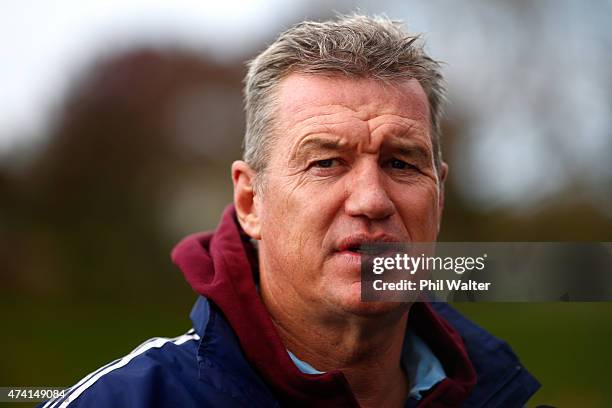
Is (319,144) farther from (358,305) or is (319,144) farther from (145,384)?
(145,384)

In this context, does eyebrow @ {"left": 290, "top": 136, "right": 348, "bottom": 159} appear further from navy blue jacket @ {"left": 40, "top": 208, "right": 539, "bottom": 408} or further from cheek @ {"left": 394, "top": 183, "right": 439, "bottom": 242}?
navy blue jacket @ {"left": 40, "top": 208, "right": 539, "bottom": 408}

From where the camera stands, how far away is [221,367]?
A: 1.62 m

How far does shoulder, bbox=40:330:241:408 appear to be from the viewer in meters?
1.54

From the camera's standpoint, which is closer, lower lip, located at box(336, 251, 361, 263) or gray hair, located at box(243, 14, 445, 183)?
lower lip, located at box(336, 251, 361, 263)

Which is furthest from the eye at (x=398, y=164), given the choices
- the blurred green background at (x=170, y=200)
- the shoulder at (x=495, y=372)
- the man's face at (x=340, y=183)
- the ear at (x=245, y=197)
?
the blurred green background at (x=170, y=200)

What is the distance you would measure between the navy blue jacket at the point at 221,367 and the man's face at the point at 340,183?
0.45ft

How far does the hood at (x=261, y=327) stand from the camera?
163 centimetres

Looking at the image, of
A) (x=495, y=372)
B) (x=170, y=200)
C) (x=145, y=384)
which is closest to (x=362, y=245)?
(x=145, y=384)

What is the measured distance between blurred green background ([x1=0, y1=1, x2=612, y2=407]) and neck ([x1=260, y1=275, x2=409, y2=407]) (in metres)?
2.57

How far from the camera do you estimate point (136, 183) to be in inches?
271

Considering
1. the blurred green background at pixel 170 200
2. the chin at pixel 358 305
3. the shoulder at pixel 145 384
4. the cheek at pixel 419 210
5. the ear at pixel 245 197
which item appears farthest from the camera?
the blurred green background at pixel 170 200

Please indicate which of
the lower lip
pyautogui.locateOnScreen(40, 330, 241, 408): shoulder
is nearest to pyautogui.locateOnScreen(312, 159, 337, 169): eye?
the lower lip

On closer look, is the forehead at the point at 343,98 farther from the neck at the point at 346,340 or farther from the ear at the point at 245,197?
the neck at the point at 346,340

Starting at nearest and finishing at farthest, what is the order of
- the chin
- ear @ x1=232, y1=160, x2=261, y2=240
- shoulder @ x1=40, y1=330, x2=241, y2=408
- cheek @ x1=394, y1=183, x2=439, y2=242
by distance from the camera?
shoulder @ x1=40, y1=330, x2=241, y2=408, the chin, cheek @ x1=394, y1=183, x2=439, y2=242, ear @ x1=232, y1=160, x2=261, y2=240
